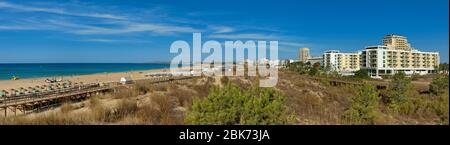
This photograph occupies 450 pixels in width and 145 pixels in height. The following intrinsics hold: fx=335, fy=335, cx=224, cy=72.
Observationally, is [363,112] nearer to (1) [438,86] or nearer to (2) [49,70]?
(1) [438,86]

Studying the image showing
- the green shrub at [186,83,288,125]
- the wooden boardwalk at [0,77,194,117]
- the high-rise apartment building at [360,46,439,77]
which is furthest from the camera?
the high-rise apartment building at [360,46,439,77]

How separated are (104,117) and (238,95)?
121 inches

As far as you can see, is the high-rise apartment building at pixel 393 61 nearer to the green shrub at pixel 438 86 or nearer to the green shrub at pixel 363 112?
the green shrub at pixel 438 86

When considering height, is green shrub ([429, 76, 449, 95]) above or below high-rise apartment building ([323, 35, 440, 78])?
below

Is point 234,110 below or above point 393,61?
below

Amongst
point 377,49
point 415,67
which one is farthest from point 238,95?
point 415,67

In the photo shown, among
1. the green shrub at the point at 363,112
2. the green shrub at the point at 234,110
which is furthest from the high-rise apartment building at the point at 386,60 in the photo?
the green shrub at the point at 234,110

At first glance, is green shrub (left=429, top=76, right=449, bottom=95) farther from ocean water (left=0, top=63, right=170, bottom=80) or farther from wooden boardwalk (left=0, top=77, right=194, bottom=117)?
ocean water (left=0, top=63, right=170, bottom=80)

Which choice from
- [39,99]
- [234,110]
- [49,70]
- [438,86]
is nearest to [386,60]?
[438,86]

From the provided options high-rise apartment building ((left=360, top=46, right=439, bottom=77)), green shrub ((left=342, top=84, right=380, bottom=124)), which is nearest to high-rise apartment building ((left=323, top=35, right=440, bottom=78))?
high-rise apartment building ((left=360, top=46, right=439, bottom=77))

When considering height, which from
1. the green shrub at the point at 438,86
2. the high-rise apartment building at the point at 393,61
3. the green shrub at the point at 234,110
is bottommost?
the green shrub at the point at 438,86

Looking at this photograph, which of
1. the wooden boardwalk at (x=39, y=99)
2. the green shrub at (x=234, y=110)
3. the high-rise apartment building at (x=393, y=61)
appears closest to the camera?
the green shrub at (x=234, y=110)

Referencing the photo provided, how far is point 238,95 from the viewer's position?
4512 millimetres
